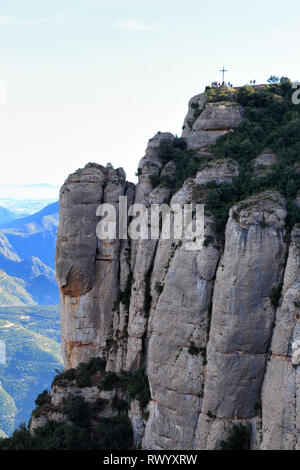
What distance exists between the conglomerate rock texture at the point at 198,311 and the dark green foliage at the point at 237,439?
39 centimetres

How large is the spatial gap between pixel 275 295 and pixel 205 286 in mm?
5861

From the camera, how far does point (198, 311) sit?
1761 inches

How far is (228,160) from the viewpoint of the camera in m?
51.3

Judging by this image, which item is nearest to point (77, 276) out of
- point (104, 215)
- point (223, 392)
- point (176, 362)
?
point (104, 215)

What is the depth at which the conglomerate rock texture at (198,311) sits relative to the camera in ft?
134

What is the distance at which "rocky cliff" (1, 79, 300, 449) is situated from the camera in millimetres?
41500

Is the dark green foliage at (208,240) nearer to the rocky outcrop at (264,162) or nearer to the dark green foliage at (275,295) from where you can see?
the dark green foliage at (275,295)

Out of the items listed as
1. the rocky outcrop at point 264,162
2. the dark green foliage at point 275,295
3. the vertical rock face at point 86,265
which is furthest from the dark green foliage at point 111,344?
the rocky outcrop at point 264,162

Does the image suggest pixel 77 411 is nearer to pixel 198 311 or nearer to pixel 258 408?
pixel 198 311

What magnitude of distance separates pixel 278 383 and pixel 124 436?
55.0 feet

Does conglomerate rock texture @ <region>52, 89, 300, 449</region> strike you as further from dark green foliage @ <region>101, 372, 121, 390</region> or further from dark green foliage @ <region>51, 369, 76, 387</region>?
dark green foliage @ <region>51, 369, 76, 387</region>

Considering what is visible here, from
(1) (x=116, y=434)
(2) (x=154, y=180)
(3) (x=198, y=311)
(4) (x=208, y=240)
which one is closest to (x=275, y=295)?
(3) (x=198, y=311)

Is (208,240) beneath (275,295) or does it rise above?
above
